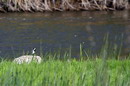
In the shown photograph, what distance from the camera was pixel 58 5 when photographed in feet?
100

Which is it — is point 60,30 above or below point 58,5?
below

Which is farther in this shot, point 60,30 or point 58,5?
point 58,5

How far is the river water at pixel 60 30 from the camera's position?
1780 centimetres

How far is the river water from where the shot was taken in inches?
701

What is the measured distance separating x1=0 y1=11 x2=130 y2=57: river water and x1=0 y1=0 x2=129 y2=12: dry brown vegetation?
5.08 ft

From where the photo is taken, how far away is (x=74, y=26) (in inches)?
888

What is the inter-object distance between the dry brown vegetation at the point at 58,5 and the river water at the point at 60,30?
1549 mm

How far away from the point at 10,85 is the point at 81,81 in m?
0.71

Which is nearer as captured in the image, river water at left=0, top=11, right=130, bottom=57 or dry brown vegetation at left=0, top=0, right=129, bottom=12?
river water at left=0, top=11, right=130, bottom=57

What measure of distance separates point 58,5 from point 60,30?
9185 mm

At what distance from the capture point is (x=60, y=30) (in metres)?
21.7

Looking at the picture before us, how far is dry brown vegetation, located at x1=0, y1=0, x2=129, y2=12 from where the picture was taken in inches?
1125

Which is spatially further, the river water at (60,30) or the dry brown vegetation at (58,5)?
the dry brown vegetation at (58,5)

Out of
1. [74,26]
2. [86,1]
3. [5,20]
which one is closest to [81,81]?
[74,26]
